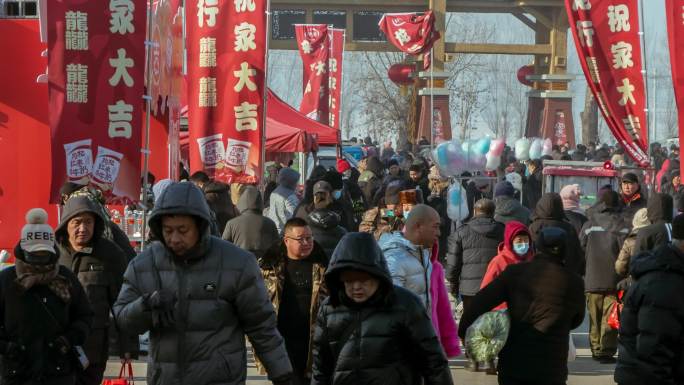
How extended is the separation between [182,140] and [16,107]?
761 cm

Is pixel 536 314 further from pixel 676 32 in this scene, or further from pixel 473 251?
pixel 676 32

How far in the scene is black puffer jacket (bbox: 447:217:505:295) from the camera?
11.6 metres

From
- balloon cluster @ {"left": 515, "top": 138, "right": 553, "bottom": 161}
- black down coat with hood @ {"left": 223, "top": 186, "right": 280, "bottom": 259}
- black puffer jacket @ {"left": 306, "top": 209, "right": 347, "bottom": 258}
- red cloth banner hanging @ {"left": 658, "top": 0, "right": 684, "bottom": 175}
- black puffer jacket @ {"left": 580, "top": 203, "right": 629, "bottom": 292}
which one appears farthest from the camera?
balloon cluster @ {"left": 515, "top": 138, "right": 553, "bottom": 161}

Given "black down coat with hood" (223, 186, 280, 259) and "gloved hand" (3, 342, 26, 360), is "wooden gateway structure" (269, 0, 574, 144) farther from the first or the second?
"gloved hand" (3, 342, 26, 360)

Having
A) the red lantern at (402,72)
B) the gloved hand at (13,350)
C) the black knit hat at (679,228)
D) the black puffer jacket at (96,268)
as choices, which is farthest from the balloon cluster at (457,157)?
the red lantern at (402,72)

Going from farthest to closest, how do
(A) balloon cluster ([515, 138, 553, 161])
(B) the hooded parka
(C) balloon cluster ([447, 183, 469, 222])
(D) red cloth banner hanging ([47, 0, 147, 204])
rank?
(A) balloon cluster ([515, 138, 553, 161]) < (C) balloon cluster ([447, 183, 469, 222]) < (D) red cloth banner hanging ([47, 0, 147, 204]) < (B) the hooded parka

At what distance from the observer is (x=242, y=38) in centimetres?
1403

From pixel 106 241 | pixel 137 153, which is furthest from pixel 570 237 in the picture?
pixel 106 241

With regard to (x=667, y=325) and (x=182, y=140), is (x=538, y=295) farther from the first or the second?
(x=182, y=140)

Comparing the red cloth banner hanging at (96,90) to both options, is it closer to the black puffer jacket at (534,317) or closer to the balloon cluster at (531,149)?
the black puffer jacket at (534,317)

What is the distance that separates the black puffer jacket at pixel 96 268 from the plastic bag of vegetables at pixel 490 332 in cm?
195

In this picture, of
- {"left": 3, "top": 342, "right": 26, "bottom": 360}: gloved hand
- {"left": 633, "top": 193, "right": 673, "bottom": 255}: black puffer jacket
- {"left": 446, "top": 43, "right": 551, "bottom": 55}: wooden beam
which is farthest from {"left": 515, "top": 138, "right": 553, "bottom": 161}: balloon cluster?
{"left": 3, "top": 342, "right": 26, "bottom": 360}: gloved hand

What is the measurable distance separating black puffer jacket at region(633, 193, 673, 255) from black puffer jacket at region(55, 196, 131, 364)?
13.8 feet

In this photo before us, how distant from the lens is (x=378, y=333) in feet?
18.0
